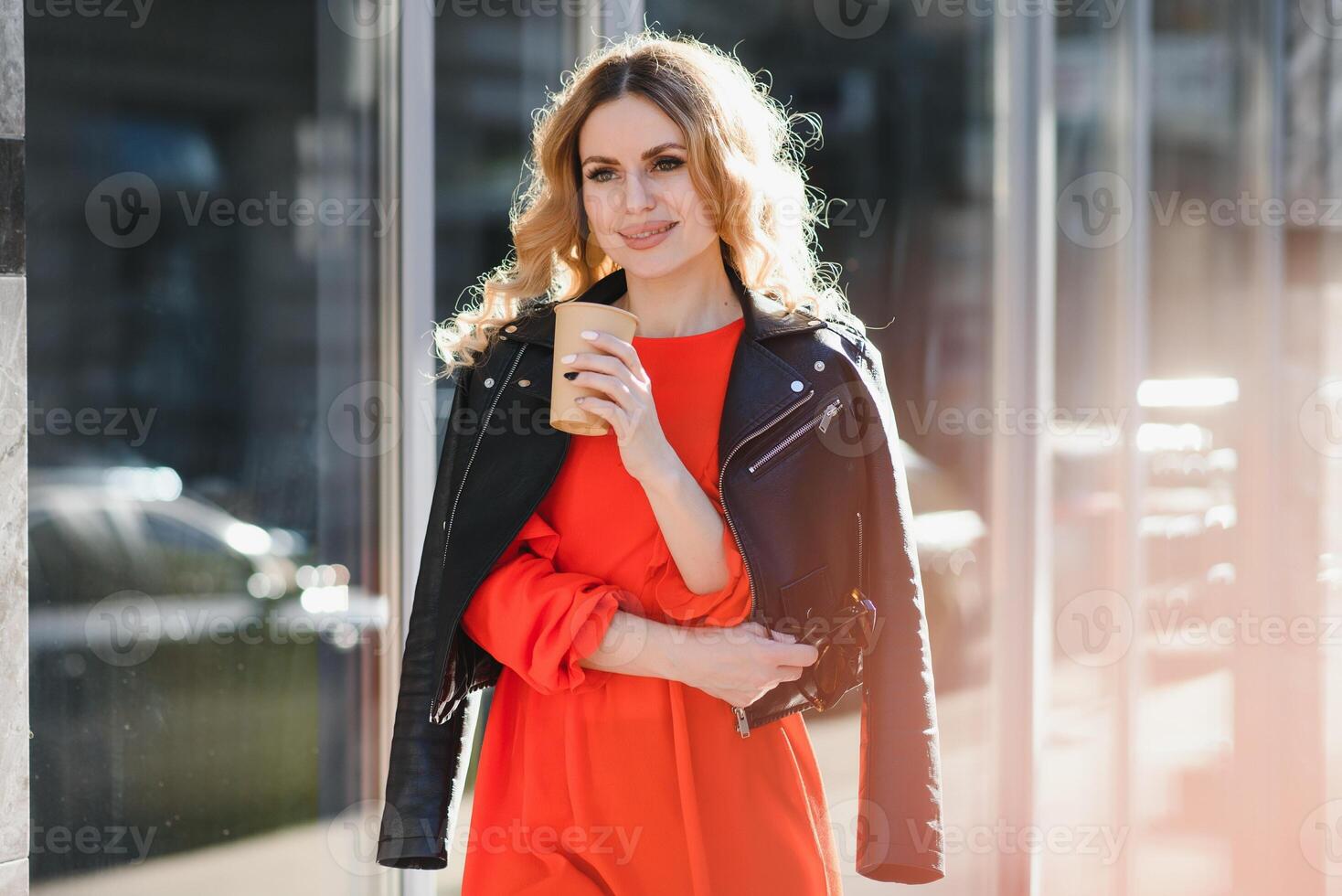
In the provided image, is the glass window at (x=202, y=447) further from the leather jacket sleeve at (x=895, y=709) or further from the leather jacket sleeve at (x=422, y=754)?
the leather jacket sleeve at (x=895, y=709)

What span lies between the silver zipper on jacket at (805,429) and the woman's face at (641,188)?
11.7 inches

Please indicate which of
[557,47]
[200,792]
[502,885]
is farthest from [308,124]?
[502,885]

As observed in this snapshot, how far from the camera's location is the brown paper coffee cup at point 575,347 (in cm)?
160

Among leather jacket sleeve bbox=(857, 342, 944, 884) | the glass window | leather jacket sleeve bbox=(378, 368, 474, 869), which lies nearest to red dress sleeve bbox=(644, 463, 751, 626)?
leather jacket sleeve bbox=(857, 342, 944, 884)

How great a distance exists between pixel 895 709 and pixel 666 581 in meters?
0.39

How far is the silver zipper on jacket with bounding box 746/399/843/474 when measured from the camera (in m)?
1.76

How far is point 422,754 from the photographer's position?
1.85 m

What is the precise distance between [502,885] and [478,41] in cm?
225

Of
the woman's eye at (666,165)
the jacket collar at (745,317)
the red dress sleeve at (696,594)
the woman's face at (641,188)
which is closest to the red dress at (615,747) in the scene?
the red dress sleeve at (696,594)

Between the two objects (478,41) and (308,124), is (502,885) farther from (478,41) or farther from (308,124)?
(478,41)

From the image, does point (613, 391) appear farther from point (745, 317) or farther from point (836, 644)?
point (836, 644)

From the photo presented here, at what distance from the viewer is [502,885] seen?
1.72m

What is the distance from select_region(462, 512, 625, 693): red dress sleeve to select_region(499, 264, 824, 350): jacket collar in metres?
0.29

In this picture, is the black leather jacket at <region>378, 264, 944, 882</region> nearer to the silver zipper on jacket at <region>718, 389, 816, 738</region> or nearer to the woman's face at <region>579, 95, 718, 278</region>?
the silver zipper on jacket at <region>718, 389, 816, 738</region>
